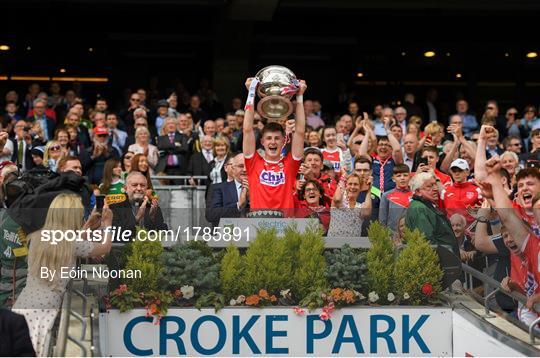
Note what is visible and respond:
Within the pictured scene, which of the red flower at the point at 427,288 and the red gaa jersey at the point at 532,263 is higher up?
the red gaa jersey at the point at 532,263

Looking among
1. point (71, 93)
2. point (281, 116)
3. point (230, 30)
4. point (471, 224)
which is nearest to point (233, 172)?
point (281, 116)

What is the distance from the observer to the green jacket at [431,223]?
9586 mm

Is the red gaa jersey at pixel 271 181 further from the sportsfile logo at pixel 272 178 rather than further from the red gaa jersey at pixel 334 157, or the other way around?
the red gaa jersey at pixel 334 157

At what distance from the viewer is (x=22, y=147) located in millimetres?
15656

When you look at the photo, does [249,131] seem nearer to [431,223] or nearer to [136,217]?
[136,217]

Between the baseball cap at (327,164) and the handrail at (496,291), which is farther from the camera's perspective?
the baseball cap at (327,164)

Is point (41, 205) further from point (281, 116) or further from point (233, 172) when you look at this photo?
point (233, 172)

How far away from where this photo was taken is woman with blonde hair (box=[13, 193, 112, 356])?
832cm

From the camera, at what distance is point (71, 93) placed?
64.6 ft

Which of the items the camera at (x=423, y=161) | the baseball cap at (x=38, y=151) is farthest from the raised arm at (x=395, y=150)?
the baseball cap at (x=38, y=151)

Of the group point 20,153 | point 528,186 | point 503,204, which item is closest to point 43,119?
point 20,153

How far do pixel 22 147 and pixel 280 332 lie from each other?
748 centimetres

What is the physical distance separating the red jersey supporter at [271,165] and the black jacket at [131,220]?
110 centimetres

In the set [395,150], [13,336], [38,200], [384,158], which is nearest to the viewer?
[13,336]
